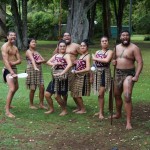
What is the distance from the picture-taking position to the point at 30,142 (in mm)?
6867

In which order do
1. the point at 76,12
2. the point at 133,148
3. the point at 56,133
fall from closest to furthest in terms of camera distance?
1. the point at 133,148
2. the point at 56,133
3. the point at 76,12

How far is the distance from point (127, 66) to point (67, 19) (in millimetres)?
17895

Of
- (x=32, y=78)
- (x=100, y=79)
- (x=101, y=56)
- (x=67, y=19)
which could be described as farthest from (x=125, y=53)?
(x=67, y=19)

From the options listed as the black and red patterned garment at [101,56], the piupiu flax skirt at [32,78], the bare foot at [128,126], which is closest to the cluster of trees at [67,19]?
the piupiu flax skirt at [32,78]

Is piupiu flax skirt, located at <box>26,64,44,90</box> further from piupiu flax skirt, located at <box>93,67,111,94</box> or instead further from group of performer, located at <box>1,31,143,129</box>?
piupiu flax skirt, located at <box>93,67,111,94</box>

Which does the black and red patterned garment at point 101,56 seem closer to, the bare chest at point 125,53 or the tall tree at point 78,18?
the bare chest at point 125,53

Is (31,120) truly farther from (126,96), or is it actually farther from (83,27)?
(83,27)

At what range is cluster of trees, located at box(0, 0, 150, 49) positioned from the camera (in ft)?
78.2

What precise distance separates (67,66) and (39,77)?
40.1 inches

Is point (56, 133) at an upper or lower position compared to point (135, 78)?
lower

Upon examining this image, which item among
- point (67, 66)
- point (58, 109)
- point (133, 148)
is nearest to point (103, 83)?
A: point (67, 66)

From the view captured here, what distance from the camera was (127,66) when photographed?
783 cm

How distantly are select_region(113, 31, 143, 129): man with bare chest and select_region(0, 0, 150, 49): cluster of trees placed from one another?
3563 mm

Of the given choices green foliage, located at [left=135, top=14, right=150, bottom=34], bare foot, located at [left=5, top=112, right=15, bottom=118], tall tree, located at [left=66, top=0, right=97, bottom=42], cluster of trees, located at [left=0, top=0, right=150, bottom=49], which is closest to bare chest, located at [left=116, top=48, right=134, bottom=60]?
bare foot, located at [left=5, top=112, right=15, bottom=118]
